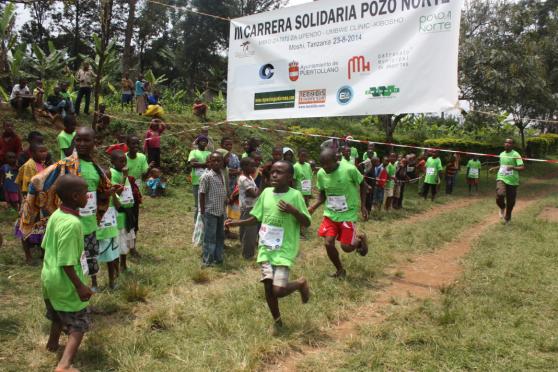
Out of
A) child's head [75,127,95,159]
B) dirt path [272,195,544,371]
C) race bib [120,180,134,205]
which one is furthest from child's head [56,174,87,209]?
race bib [120,180,134,205]

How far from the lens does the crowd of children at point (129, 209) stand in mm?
3436

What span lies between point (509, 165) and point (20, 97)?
12131mm

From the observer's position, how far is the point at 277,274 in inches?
164

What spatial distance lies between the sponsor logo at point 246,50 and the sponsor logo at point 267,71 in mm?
276

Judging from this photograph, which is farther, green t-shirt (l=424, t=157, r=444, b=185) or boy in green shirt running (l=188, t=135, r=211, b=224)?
green t-shirt (l=424, t=157, r=444, b=185)

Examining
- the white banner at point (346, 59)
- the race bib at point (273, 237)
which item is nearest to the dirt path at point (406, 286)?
the race bib at point (273, 237)

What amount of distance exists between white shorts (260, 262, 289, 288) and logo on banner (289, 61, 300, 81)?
8.56 feet

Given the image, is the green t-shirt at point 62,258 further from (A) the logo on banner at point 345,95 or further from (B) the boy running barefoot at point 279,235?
(A) the logo on banner at point 345,95

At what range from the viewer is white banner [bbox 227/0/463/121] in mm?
4848

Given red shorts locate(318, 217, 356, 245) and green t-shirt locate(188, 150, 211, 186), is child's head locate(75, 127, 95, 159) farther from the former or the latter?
green t-shirt locate(188, 150, 211, 186)

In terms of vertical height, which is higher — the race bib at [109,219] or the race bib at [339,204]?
the race bib at [339,204]

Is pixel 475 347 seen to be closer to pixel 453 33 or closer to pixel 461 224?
pixel 453 33

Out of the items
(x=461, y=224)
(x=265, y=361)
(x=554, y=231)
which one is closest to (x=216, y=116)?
(x=461, y=224)

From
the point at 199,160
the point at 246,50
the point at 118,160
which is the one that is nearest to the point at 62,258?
the point at 118,160
